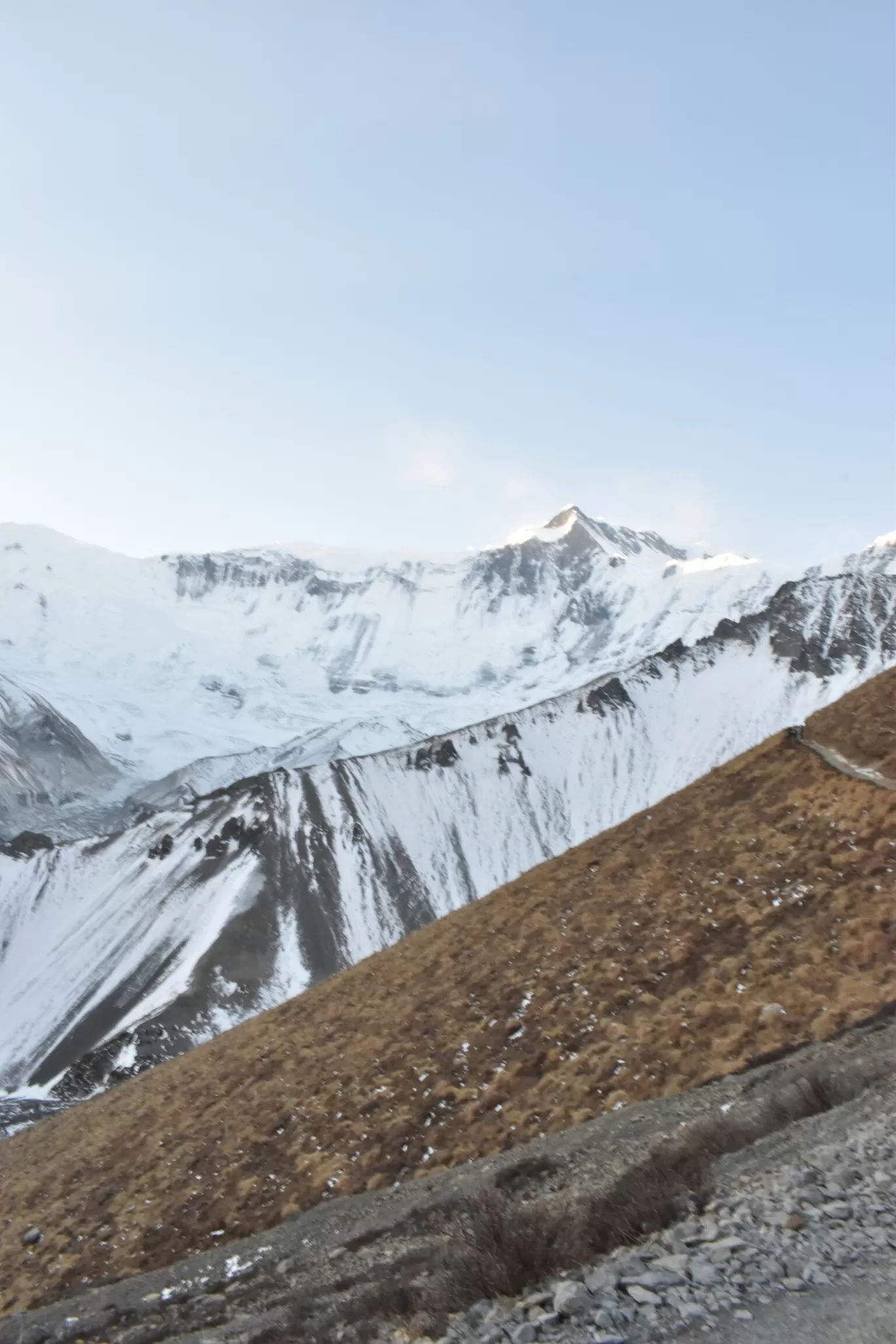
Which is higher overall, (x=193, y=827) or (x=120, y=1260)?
(x=193, y=827)

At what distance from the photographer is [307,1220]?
1778 cm

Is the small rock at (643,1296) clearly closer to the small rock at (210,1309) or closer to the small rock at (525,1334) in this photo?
the small rock at (525,1334)

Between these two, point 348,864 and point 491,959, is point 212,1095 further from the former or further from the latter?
point 348,864

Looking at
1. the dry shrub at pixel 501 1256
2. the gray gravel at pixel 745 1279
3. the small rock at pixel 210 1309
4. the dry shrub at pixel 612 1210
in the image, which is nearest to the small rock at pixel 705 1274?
the gray gravel at pixel 745 1279

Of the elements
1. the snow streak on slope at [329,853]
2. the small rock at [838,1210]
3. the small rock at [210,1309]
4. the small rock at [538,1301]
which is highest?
the snow streak on slope at [329,853]

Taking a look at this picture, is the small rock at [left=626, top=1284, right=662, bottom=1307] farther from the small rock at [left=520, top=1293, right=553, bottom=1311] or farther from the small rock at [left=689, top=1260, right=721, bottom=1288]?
the small rock at [left=520, top=1293, right=553, bottom=1311]

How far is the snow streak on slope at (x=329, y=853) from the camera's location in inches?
4070

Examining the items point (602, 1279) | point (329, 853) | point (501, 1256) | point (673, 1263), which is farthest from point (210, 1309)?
point (329, 853)

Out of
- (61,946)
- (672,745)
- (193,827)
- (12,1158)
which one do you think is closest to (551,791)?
(672,745)

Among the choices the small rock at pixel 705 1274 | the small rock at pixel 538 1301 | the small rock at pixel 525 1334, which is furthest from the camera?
the small rock at pixel 538 1301

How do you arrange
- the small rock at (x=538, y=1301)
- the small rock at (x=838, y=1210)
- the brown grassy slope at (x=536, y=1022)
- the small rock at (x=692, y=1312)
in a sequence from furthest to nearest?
1. the brown grassy slope at (x=536, y=1022)
2. the small rock at (x=838, y=1210)
3. the small rock at (x=538, y=1301)
4. the small rock at (x=692, y=1312)

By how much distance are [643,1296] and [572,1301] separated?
0.66m

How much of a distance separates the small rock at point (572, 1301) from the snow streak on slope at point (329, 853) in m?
84.1

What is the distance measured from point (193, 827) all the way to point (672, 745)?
9722cm
